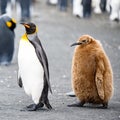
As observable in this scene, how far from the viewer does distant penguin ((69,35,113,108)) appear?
7.61 m

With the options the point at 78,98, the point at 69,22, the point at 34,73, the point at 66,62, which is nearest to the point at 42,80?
the point at 34,73

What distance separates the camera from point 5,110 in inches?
292

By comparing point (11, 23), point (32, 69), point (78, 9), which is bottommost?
point (78, 9)

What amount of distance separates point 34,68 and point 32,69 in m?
0.03

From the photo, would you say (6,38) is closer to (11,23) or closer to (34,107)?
(11,23)

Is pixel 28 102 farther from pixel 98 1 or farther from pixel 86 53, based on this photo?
pixel 98 1

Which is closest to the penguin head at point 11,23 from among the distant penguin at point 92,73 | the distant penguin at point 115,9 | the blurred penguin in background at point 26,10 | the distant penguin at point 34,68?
the distant penguin at point 92,73

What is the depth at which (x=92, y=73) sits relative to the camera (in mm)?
7637

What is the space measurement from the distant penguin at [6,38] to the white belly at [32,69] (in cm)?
374

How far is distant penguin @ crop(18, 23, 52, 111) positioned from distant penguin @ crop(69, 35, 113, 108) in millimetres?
428

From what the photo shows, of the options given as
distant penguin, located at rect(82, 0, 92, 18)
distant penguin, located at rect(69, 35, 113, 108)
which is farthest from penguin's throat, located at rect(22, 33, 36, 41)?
distant penguin, located at rect(82, 0, 92, 18)

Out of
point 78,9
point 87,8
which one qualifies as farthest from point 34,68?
point 78,9

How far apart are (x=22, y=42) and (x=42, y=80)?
0.48 m

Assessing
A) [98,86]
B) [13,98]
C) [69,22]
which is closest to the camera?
[98,86]
